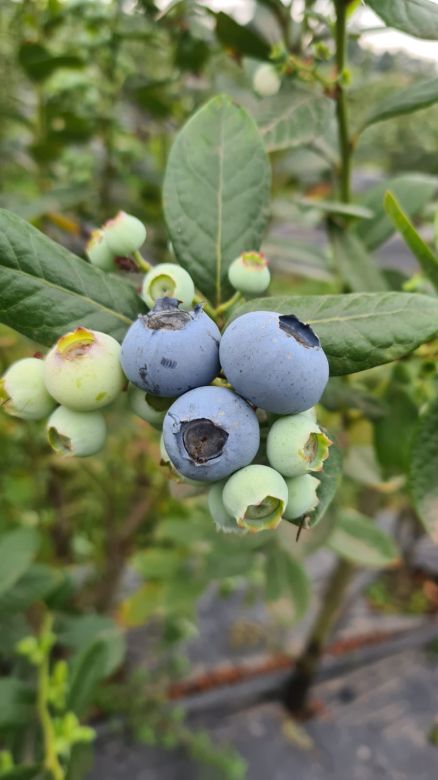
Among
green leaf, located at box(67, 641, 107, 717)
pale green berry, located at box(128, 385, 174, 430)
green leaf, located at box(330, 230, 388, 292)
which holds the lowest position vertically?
green leaf, located at box(67, 641, 107, 717)

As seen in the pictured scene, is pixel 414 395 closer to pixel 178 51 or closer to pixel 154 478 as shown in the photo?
pixel 178 51

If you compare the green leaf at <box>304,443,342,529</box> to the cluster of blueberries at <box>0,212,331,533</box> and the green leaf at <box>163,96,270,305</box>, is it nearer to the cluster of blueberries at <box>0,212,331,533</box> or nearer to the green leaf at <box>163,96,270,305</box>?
the cluster of blueberries at <box>0,212,331,533</box>

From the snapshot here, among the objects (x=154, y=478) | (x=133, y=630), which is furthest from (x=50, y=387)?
(x=133, y=630)

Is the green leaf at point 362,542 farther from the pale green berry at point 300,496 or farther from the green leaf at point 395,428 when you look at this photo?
the pale green berry at point 300,496

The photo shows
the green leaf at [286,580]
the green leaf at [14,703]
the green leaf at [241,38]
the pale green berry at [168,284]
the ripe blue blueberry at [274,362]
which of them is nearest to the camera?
the ripe blue blueberry at [274,362]

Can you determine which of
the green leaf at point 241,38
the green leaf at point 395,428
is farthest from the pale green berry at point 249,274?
the green leaf at point 241,38

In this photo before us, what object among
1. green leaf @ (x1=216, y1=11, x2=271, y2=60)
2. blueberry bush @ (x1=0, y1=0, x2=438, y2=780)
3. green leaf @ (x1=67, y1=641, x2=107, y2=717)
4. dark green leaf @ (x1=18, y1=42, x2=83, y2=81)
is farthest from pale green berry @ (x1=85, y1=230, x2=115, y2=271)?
dark green leaf @ (x1=18, y1=42, x2=83, y2=81)
